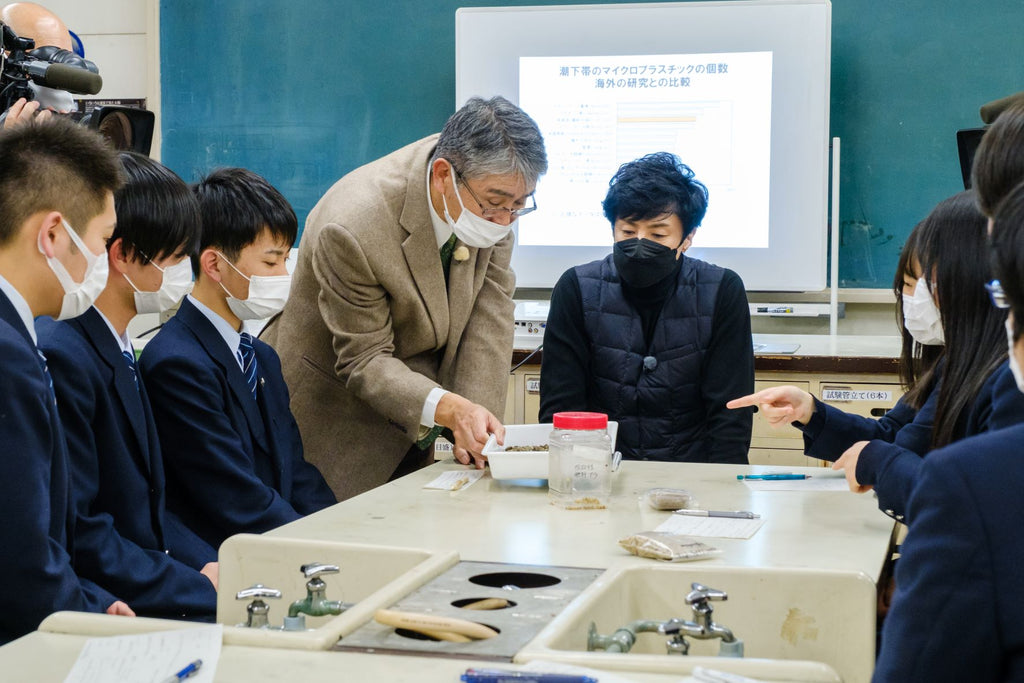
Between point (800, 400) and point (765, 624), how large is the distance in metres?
0.77

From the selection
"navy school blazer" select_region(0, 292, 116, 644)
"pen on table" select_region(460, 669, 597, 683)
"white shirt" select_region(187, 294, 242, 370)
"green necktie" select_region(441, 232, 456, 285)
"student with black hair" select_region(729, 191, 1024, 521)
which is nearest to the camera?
"pen on table" select_region(460, 669, 597, 683)

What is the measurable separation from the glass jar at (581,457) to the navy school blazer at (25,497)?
2.49 ft

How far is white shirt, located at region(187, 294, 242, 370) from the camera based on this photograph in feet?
6.53

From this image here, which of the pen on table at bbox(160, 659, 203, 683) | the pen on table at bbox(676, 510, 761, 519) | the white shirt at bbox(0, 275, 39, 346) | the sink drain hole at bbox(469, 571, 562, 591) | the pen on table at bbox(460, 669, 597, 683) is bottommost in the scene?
the sink drain hole at bbox(469, 571, 562, 591)

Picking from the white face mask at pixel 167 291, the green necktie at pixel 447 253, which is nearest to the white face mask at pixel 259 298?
the white face mask at pixel 167 291

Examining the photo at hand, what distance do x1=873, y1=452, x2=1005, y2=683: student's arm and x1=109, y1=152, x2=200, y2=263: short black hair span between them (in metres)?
1.46

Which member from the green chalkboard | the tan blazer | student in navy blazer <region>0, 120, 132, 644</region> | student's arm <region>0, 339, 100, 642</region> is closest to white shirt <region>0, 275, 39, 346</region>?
student in navy blazer <region>0, 120, 132, 644</region>

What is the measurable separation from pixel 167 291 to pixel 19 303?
18.0 inches

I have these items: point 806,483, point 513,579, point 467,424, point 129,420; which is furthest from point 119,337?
point 806,483

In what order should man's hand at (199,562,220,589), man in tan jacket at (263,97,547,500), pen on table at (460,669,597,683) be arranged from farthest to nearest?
man in tan jacket at (263,97,547,500) < man's hand at (199,562,220,589) < pen on table at (460,669,597,683)

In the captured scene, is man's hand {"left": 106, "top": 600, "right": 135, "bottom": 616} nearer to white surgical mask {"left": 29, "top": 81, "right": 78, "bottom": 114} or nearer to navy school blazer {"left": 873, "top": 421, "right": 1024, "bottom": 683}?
navy school blazer {"left": 873, "top": 421, "right": 1024, "bottom": 683}

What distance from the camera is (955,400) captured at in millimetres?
1670

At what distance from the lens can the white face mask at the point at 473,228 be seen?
2.19 meters

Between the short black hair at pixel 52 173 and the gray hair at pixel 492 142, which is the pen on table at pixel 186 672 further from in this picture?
the gray hair at pixel 492 142
